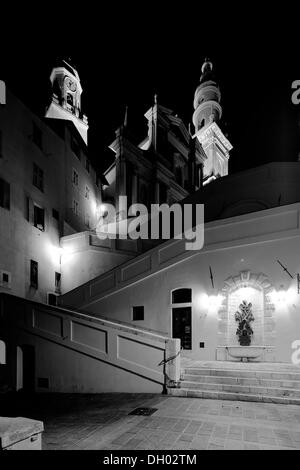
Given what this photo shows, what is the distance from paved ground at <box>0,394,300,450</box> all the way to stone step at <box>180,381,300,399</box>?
599 mm

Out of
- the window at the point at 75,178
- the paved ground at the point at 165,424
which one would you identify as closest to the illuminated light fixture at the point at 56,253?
the window at the point at 75,178

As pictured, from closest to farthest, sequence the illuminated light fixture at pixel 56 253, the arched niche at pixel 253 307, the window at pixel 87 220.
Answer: the arched niche at pixel 253 307
the illuminated light fixture at pixel 56 253
the window at pixel 87 220

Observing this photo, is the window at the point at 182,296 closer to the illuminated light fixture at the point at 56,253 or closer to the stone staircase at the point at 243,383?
the stone staircase at the point at 243,383

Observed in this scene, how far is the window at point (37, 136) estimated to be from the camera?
20720 millimetres

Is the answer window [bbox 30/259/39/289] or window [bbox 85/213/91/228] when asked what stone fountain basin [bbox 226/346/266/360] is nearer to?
window [bbox 30/259/39/289]

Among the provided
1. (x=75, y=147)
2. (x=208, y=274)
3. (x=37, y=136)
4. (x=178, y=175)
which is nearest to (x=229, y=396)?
(x=208, y=274)

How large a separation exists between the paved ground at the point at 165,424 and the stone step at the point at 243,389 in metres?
0.60

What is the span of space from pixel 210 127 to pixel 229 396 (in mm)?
50496
